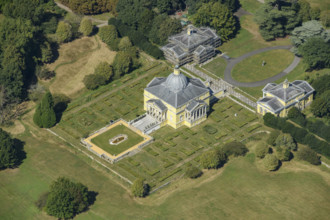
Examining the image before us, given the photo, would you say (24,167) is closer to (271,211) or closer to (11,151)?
(11,151)

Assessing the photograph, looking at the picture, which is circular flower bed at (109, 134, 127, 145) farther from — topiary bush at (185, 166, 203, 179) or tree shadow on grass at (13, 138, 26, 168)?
tree shadow on grass at (13, 138, 26, 168)

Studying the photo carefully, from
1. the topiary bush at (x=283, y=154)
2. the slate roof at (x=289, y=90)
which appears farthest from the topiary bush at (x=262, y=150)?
the slate roof at (x=289, y=90)

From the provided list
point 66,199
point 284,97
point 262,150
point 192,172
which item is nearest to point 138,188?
point 192,172

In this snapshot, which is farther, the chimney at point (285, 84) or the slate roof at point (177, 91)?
the chimney at point (285, 84)

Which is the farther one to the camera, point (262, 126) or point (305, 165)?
point (262, 126)

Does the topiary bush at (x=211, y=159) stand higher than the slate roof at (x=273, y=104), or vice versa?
the slate roof at (x=273, y=104)

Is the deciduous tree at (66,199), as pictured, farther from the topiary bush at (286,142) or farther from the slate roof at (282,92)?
the slate roof at (282,92)

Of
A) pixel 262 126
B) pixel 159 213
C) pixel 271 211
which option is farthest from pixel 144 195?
pixel 262 126
